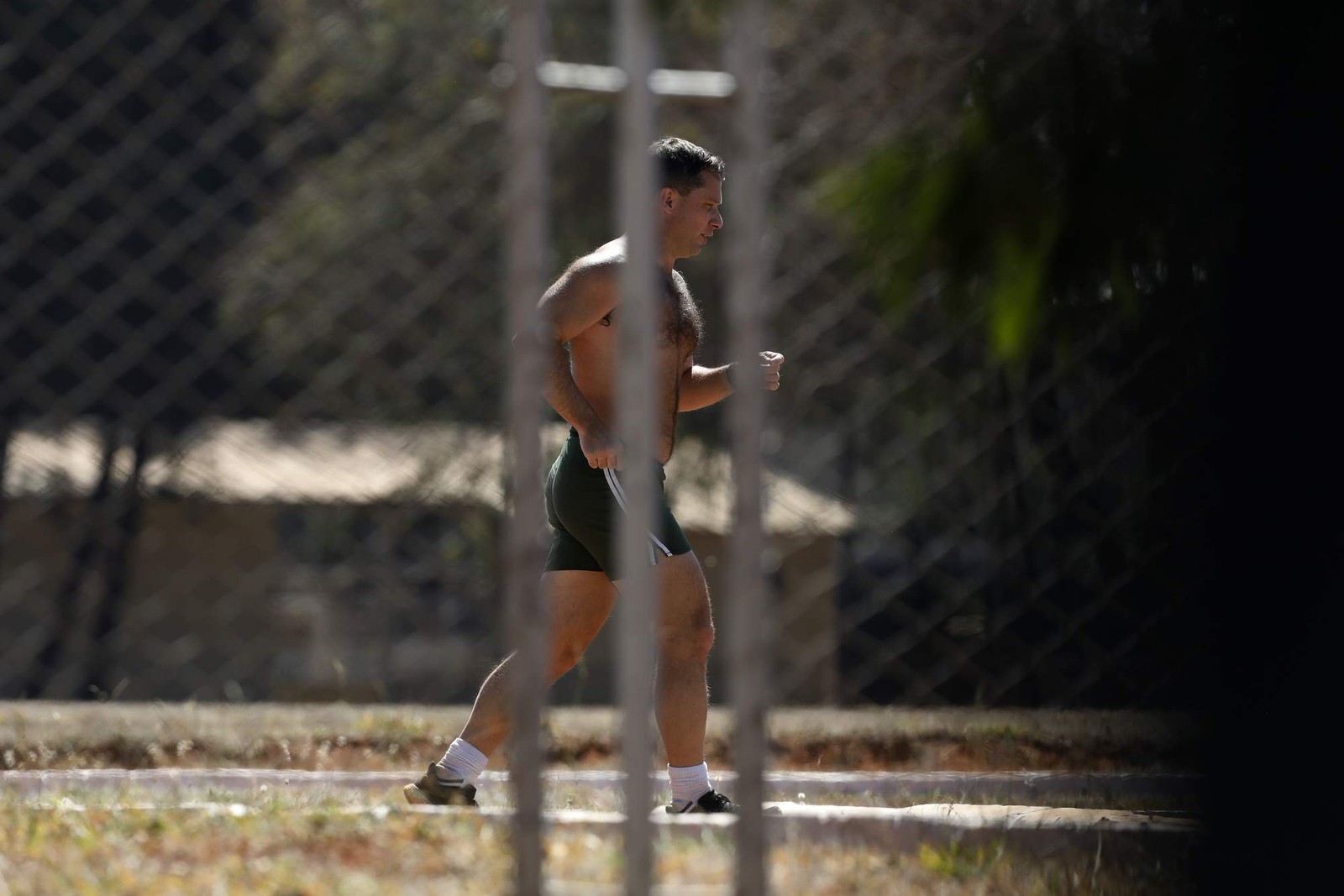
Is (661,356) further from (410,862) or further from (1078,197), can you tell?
(410,862)

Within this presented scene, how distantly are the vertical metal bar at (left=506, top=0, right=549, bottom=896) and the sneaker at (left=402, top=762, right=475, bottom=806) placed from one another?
1491mm

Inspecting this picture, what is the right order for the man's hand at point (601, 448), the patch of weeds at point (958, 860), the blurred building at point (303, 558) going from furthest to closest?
the blurred building at point (303, 558), the man's hand at point (601, 448), the patch of weeds at point (958, 860)

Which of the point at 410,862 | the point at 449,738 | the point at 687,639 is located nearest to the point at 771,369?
the point at 687,639

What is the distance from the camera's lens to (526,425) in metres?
2.07

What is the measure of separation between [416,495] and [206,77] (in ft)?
8.77

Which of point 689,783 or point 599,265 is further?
point 689,783

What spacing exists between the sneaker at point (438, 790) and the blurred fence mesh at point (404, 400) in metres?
2.80

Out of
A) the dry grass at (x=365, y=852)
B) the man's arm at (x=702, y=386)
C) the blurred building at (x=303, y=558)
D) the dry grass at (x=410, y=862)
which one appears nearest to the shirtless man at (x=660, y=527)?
the man's arm at (x=702, y=386)

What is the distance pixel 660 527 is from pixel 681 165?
2.55 feet

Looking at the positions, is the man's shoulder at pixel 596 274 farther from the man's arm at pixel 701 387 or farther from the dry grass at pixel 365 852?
the dry grass at pixel 365 852

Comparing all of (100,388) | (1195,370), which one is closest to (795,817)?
(1195,370)

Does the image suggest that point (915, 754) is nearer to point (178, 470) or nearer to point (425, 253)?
point (425, 253)

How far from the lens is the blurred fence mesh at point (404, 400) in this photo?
7.18 metres

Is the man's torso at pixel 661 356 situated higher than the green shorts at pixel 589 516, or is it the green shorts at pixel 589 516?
the man's torso at pixel 661 356
